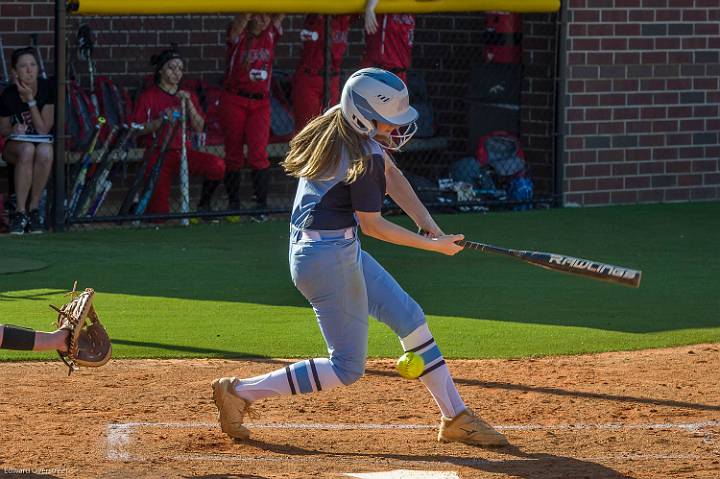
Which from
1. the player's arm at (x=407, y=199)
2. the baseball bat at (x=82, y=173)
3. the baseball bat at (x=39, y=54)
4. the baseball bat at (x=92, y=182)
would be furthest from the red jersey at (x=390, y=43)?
the player's arm at (x=407, y=199)

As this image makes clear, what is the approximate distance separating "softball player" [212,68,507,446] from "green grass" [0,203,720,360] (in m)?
2.22

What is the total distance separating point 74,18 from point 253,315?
6.34 meters

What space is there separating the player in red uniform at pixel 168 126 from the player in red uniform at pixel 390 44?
198cm

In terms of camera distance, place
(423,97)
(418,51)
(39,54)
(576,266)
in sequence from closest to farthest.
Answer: (576,266) < (39,54) < (423,97) < (418,51)

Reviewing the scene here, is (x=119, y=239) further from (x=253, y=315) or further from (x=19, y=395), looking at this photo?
(x=19, y=395)

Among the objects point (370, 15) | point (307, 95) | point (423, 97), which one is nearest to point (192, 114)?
point (307, 95)

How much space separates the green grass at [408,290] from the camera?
8.91 m

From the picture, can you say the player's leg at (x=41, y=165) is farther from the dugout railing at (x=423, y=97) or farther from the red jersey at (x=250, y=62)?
the red jersey at (x=250, y=62)

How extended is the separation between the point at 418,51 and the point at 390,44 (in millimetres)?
2451

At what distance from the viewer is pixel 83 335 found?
6559 millimetres

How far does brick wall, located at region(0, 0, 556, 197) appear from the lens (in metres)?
14.7

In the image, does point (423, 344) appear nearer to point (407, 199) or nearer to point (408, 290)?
point (407, 199)

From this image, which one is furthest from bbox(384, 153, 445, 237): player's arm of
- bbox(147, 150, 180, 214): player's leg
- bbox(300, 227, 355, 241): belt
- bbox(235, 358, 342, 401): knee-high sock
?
bbox(147, 150, 180, 214): player's leg

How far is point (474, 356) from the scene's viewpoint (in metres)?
8.52
